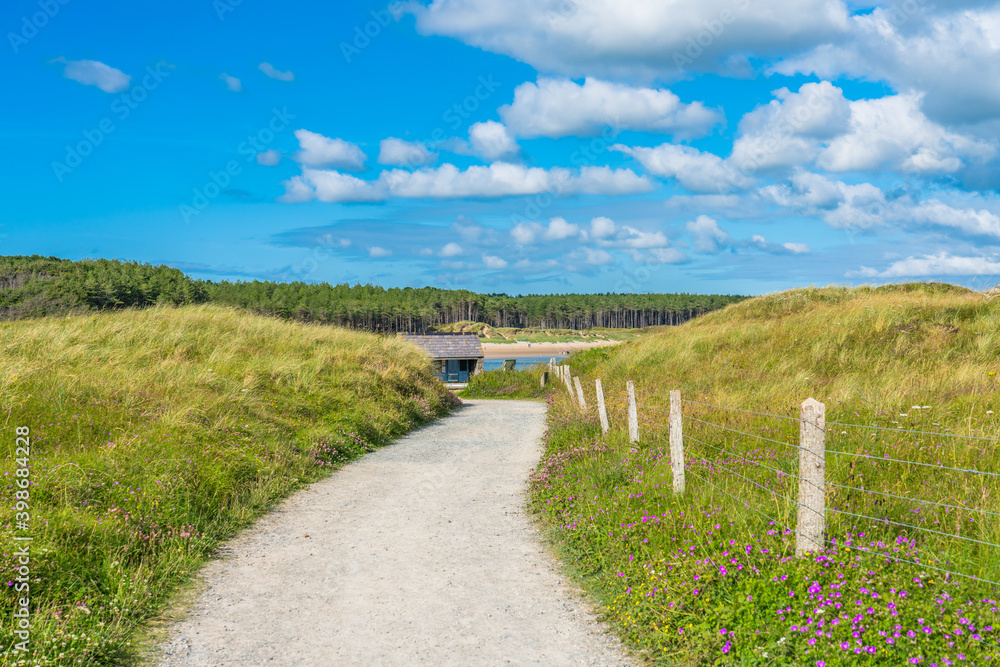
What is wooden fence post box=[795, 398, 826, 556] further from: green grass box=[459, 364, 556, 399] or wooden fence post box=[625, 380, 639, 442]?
green grass box=[459, 364, 556, 399]

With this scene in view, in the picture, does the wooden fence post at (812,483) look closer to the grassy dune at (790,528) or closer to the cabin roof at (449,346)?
the grassy dune at (790,528)

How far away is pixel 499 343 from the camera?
14075 centimetres

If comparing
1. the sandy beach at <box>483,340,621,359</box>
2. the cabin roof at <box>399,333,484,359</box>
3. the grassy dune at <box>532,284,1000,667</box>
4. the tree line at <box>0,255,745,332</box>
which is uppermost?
the tree line at <box>0,255,745,332</box>

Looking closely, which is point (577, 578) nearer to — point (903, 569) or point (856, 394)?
point (903, 569)

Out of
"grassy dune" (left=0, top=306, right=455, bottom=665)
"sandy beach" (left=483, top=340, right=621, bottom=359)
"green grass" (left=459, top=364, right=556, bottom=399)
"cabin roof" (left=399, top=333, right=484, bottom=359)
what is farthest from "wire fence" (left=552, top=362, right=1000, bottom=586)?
"sandy beach" (left=483, top=340, right=621, bottom=359)

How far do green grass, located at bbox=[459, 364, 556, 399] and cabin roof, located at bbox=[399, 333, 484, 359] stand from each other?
853cm

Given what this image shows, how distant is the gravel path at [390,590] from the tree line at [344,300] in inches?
683

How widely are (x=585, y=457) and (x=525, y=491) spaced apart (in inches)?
45.4

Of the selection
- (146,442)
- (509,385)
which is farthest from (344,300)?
(146,442)

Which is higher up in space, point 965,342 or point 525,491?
point 965,342

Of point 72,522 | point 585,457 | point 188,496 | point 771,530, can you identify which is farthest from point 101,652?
point 585,457

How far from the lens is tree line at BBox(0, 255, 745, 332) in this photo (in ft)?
139

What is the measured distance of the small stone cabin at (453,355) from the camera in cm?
4431

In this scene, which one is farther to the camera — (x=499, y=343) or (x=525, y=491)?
(x=499, y=343)
